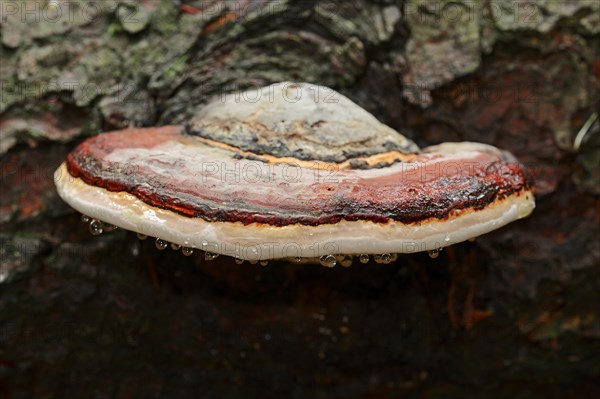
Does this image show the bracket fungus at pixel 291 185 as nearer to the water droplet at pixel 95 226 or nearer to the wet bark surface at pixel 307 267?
the water droplet at pixel 95 226

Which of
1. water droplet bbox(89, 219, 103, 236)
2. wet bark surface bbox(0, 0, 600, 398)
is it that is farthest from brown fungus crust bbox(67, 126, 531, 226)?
wet bark surface bbox(0, 0, 600, 398)

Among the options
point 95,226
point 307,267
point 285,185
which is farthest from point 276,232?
point 307,267

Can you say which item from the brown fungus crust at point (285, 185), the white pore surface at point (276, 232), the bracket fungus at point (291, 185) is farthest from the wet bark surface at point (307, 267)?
the white pore surface at point (276, 232)

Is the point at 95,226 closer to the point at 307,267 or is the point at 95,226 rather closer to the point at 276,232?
the point at 276,232

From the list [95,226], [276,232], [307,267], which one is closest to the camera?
[276,232]

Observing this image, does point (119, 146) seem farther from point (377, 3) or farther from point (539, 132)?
point (539, 132)

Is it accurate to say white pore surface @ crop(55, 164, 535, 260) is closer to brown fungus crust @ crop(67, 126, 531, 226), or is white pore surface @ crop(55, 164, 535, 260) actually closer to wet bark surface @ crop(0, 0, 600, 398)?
brown fungus crust @ crop(67, 126, 531, 226)
